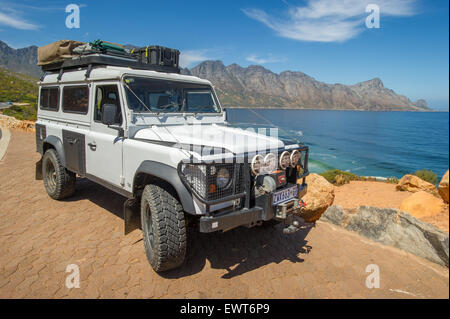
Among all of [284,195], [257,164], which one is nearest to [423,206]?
[284,195]

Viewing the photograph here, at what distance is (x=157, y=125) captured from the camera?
162 inches

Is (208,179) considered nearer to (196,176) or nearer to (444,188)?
(196,176)

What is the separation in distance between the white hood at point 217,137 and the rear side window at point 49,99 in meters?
3.00

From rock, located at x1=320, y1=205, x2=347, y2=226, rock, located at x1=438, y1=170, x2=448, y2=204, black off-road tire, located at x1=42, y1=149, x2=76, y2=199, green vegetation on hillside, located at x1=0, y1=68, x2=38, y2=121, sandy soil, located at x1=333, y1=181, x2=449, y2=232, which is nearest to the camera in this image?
rock, located at x1=438, y1=170, x2=448, y2=204

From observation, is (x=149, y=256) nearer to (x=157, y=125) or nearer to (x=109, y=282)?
(x=109, y=282)

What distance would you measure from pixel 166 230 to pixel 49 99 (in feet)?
15.4

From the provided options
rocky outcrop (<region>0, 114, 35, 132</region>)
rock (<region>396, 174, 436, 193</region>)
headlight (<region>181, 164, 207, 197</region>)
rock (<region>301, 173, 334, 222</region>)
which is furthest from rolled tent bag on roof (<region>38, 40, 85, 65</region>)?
rocky outcrop (<region>0, 114, 35, 132</region>)

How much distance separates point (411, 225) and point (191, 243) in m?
3.20

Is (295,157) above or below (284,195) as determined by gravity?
above

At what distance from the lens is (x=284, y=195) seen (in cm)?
347

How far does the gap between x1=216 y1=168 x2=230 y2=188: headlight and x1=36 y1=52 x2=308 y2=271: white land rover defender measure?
1 centimetres

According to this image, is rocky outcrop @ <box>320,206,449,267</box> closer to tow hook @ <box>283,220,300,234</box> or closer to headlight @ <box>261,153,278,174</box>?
tow hook @ <box>283,220,300,234</box>

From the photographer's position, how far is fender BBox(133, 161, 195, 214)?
286 cm

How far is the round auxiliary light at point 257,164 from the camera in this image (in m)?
3.12
